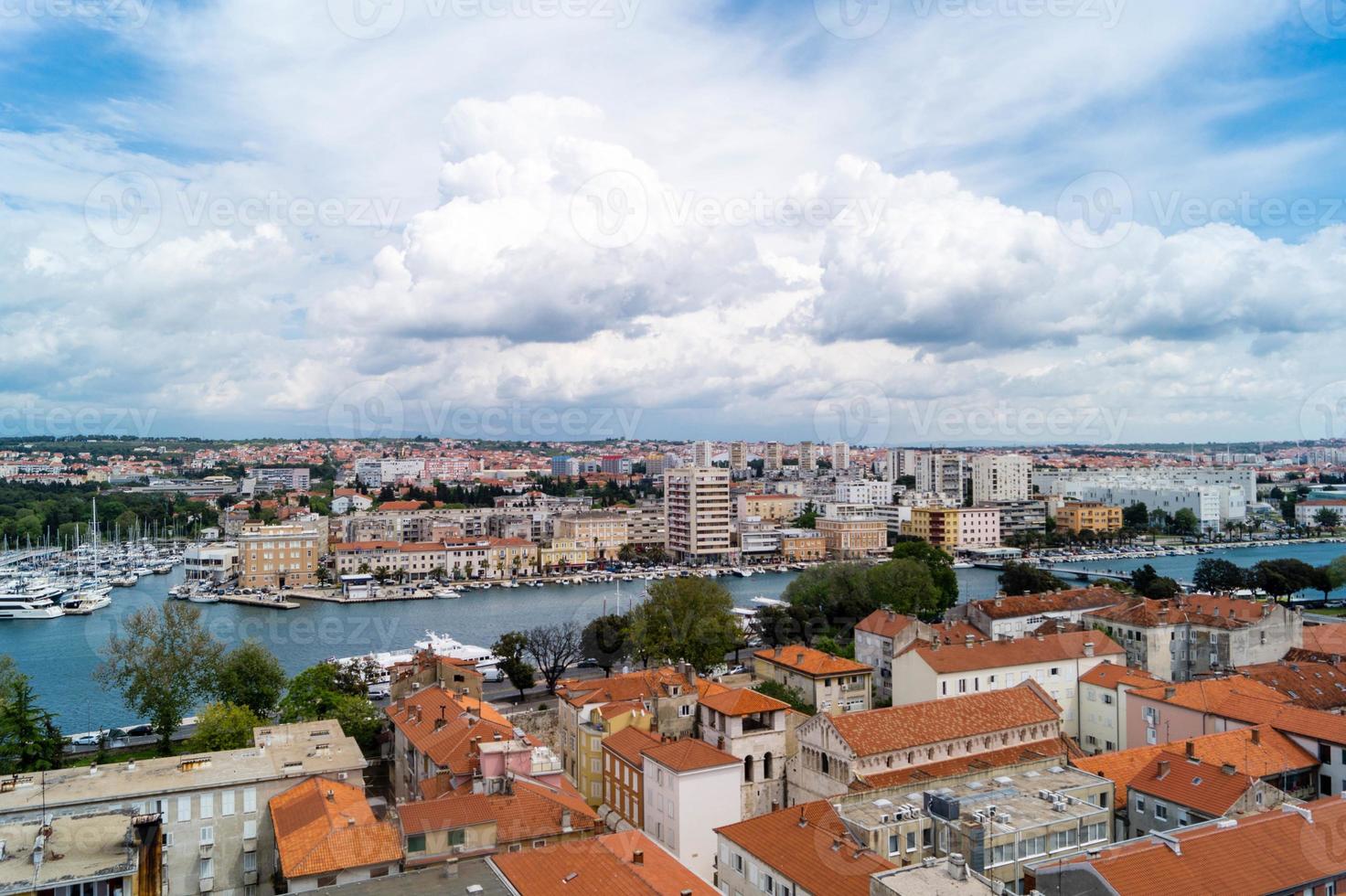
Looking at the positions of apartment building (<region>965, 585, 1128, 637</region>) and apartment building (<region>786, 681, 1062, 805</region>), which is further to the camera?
apartment building (<region>965, 585, 1128, 637</region>)

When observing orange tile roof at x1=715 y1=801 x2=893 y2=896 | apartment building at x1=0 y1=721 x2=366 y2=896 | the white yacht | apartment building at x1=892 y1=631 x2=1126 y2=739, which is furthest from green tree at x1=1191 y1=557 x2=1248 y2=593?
the white yacht

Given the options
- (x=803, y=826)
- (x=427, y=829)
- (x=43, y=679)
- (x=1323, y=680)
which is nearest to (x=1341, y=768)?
(x=1323, y=680)

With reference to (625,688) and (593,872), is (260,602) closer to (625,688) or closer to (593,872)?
(625,688)

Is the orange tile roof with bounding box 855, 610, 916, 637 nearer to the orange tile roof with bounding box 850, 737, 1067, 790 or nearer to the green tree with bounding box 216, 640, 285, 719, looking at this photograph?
the orange tile roof with bounding box 850, 737, 1067, 790

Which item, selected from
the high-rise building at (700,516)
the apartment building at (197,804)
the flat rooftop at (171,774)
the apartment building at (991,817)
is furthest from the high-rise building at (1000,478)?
the apartment building at (197,804)

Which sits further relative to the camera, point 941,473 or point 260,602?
point 941,473

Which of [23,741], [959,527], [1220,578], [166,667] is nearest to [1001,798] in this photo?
[166,667]

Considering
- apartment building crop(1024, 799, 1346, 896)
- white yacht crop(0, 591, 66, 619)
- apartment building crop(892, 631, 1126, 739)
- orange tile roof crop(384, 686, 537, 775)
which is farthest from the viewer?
white yacht crop(0, 591, 66, 619)
